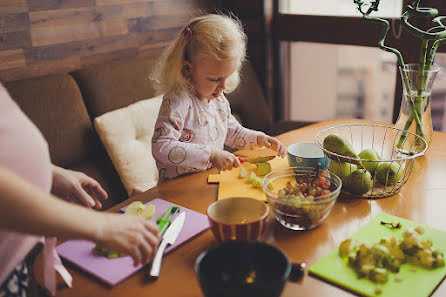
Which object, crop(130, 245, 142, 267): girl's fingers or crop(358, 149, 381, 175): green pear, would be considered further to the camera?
crop(358, 149, 381, 175): green pear

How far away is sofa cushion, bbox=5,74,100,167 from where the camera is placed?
1.84 m

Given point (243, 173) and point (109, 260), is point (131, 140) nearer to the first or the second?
point (243, 173)

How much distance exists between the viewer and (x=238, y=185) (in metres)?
1.31

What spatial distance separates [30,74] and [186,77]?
89cm

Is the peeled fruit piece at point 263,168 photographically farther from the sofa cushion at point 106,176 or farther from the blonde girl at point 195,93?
the sofa cushion at point 106,176

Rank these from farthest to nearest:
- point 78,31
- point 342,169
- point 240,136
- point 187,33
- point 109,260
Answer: point 78,31 < point 240,136 < point 187,33 < point 342,169 < point 109,260

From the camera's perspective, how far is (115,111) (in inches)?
Answer: 81.5

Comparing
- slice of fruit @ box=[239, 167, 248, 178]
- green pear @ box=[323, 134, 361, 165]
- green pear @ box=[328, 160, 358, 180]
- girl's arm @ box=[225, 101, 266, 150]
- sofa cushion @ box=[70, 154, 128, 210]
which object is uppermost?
green pear @ box=[323, 134, 361, 165]

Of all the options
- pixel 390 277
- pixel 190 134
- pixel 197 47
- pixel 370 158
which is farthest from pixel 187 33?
pixel 390 277

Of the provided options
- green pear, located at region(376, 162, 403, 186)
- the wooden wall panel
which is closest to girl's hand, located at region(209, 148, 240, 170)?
green pear, located at region(376, 162, 403, 186)

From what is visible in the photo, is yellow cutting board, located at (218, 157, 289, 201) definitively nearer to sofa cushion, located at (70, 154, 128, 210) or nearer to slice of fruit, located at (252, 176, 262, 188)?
slice of fruit, located at (252, 176, 262, 188)

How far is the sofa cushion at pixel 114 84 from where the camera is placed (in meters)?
2.09

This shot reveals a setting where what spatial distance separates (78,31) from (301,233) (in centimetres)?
172

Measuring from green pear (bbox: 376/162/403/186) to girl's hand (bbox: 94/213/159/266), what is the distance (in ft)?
2.44
